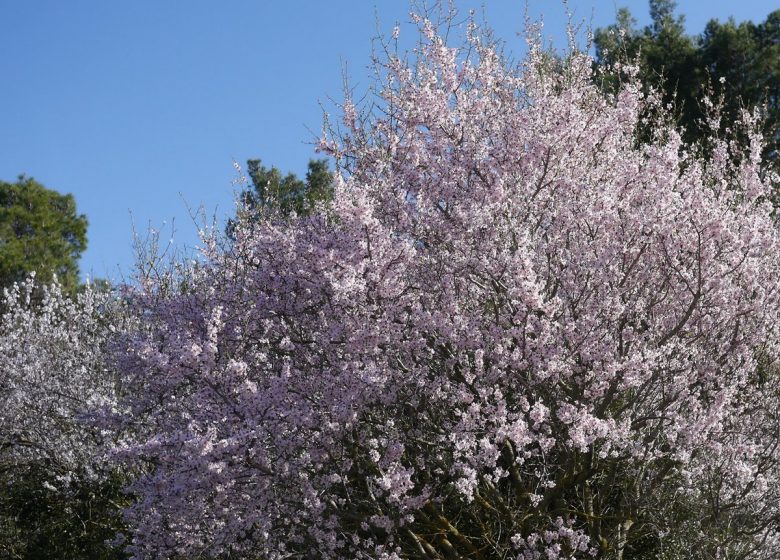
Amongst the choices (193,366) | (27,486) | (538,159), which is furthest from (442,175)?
(27,486)

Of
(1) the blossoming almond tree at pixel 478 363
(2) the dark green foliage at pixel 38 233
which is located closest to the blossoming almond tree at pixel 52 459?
(1) the blossoming almond tree at pixel 478 363

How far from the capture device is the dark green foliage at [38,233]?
93.8 ft

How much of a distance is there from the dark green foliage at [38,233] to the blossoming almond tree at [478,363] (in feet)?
74.2

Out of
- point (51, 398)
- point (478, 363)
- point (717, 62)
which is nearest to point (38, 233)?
point (51, 398)

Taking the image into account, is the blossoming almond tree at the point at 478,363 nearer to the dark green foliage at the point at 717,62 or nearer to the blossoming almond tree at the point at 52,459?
the blossoming almond tree at the point at 52,459

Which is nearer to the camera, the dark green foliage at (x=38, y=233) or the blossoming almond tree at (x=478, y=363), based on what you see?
the blossoming almond tree at (x=478, y=363)

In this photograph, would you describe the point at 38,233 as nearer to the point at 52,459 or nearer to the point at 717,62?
the point at 52,459

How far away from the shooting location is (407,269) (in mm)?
7051

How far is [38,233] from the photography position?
31.0m

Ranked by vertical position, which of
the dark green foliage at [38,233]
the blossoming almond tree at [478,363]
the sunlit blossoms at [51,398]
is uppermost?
the dark green foliage at [38,233]

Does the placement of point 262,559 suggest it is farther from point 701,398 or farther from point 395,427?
point 701,398

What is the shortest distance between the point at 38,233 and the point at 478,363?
28062mm

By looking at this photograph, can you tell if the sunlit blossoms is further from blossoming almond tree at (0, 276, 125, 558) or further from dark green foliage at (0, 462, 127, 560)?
dark green foliage at (0, 462, 127, 560)

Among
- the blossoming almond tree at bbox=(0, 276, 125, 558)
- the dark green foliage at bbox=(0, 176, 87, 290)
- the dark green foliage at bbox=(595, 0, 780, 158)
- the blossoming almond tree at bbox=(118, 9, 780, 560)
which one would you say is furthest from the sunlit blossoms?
the dark green foliage at bbox=(0, 176, 87, 290)
